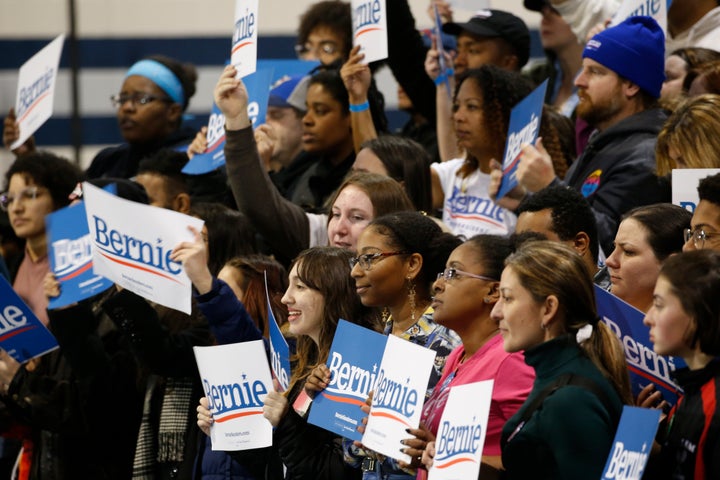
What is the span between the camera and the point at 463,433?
3420 millimetres

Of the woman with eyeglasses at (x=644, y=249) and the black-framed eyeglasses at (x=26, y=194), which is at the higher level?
the woman with eyeglasses at (x=644, y=249)

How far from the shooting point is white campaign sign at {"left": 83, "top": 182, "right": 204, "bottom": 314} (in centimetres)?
512

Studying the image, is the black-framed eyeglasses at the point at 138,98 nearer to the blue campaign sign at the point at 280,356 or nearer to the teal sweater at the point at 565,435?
the blue campaign sign at the point at 280,356

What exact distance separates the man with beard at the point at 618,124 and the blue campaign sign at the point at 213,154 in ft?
4.44

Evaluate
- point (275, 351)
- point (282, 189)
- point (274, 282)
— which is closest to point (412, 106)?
point (282, 189)

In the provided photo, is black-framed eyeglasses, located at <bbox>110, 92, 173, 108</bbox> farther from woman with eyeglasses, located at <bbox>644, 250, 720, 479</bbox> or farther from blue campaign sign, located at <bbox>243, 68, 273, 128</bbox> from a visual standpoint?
woman with eyeglasses, located at <bbox>644, 250, 720, 479</bbox>

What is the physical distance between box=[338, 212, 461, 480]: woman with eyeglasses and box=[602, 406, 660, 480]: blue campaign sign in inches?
49.9

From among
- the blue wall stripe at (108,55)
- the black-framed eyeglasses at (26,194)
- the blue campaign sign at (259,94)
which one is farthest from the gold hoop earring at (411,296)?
the blue wall stripe at (108,55)

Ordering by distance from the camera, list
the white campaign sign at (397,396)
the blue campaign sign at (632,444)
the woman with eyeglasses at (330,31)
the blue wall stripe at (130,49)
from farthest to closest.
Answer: the blue wall stripe at (130,49)
the woman with eyeglasses at (330,31)
the white campaign sign at (397,396)
the blue campaign sign at (632,444)

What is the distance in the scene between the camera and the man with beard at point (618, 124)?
509 centimetres

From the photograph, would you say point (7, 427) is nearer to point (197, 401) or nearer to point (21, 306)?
point (21, 306)

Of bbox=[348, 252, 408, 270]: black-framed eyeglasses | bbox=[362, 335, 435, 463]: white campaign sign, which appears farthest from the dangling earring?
bbox=[362, 335, 435, 463]: white campaign sign

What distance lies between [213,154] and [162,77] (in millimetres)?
1718

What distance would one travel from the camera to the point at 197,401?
213 inches
